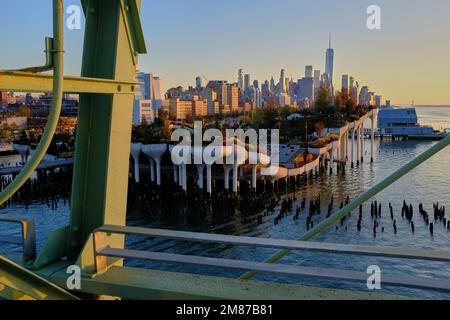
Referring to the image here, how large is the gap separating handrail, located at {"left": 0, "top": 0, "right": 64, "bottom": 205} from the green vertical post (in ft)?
1.73

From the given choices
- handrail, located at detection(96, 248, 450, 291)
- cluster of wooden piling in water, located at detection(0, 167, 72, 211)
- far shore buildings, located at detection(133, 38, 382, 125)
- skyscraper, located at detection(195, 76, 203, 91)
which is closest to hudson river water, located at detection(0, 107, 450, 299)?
cluster of wooden piling in water, located at detection(0, 167, 72, 211)

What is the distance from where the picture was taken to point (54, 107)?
41.7 inches

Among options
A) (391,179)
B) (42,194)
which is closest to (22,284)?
(391,179)

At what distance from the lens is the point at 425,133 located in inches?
2108

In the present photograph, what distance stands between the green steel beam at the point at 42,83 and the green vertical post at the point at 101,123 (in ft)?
0.36

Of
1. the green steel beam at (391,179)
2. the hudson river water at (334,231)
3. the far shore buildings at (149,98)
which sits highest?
the far shore buildings at (149,98)

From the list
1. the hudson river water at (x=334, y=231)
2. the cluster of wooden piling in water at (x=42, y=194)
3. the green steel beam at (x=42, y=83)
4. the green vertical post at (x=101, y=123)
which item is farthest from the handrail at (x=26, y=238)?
the cluster of wooden piling in water at (x=42, y=194)

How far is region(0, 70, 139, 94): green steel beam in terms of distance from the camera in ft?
3.54

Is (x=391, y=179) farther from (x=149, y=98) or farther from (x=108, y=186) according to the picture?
(x=149, y=98)

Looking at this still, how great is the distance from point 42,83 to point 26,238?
65cm

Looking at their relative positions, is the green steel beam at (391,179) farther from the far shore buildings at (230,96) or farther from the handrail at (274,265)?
the far shore buildings at (230,96)

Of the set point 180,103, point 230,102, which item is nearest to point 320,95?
→ point 180,103

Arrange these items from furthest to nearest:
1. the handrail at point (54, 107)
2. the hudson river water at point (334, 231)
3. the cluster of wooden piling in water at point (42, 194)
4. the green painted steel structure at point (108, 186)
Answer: the cluster of wooden piling in water at point (42, 194) → the hudson river water at point (334, 231) → the green painted steel structure at point (108, 186) → the handrail at point (54, 107)

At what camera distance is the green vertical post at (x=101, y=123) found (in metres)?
1.65
